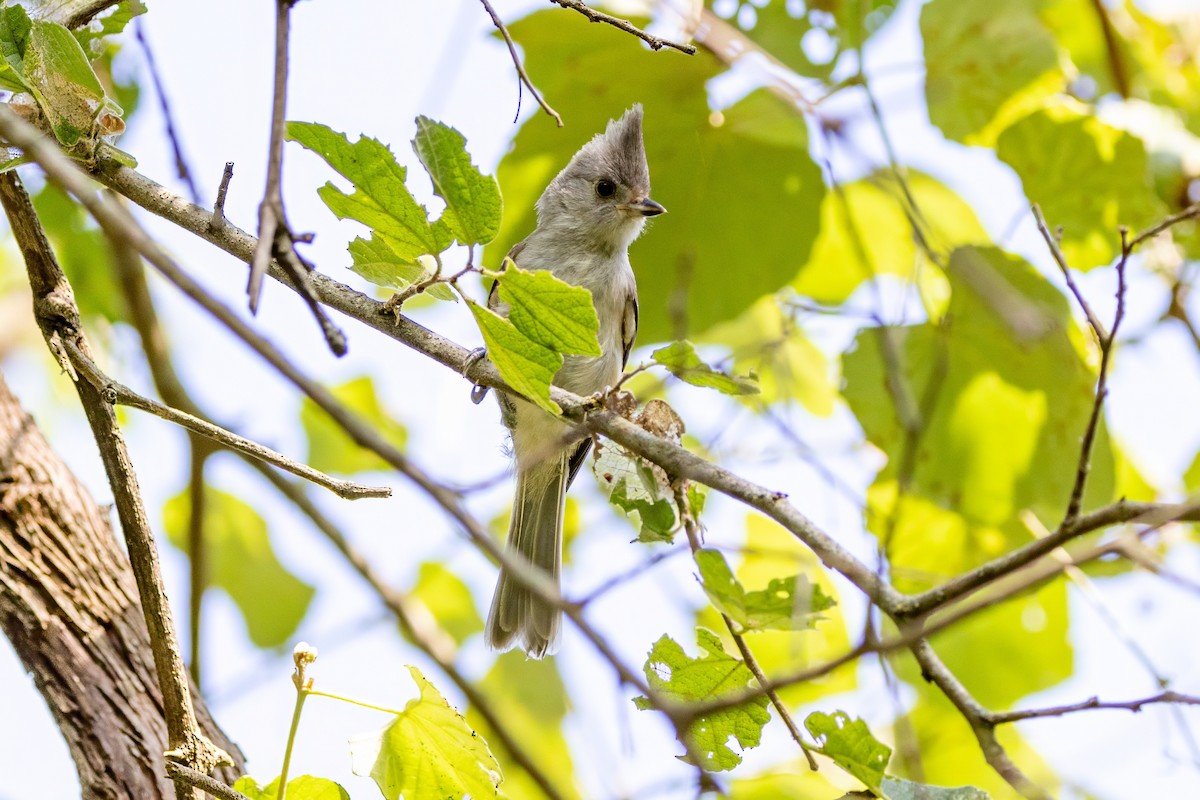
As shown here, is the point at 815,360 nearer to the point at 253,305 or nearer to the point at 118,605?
the point at 118,605

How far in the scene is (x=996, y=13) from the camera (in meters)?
3.12

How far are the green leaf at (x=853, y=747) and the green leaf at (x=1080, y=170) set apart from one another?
1968mm

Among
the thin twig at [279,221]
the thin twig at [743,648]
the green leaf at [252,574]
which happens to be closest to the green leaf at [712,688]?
the thin twig at [743,648]

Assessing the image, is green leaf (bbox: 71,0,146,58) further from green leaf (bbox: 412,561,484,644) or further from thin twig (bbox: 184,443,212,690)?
green leaf (bbox: 412,561,484,644)

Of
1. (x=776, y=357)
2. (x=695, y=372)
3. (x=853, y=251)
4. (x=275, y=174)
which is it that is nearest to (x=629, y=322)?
(x=776, y=357)

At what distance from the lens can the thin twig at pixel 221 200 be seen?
176 cm

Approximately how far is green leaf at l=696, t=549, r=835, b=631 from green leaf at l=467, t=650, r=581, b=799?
92.4 inches

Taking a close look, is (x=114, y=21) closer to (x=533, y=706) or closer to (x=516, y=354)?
(x=516, y=354)

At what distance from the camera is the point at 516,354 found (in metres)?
1.68

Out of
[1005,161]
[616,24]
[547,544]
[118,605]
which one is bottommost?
[118,605]

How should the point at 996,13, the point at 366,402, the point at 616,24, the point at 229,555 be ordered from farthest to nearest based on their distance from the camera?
the point at 366,402
the point at 229,555
the point at 996,13
the point at 616,24

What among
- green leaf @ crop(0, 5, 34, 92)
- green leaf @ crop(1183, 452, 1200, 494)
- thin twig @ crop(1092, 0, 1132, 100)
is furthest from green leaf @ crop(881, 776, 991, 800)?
thin twig @ crop(1092, 0, 1132, 100)

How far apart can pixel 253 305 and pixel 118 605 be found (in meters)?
1.49

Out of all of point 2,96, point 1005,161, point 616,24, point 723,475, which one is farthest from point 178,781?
point 1005,161
